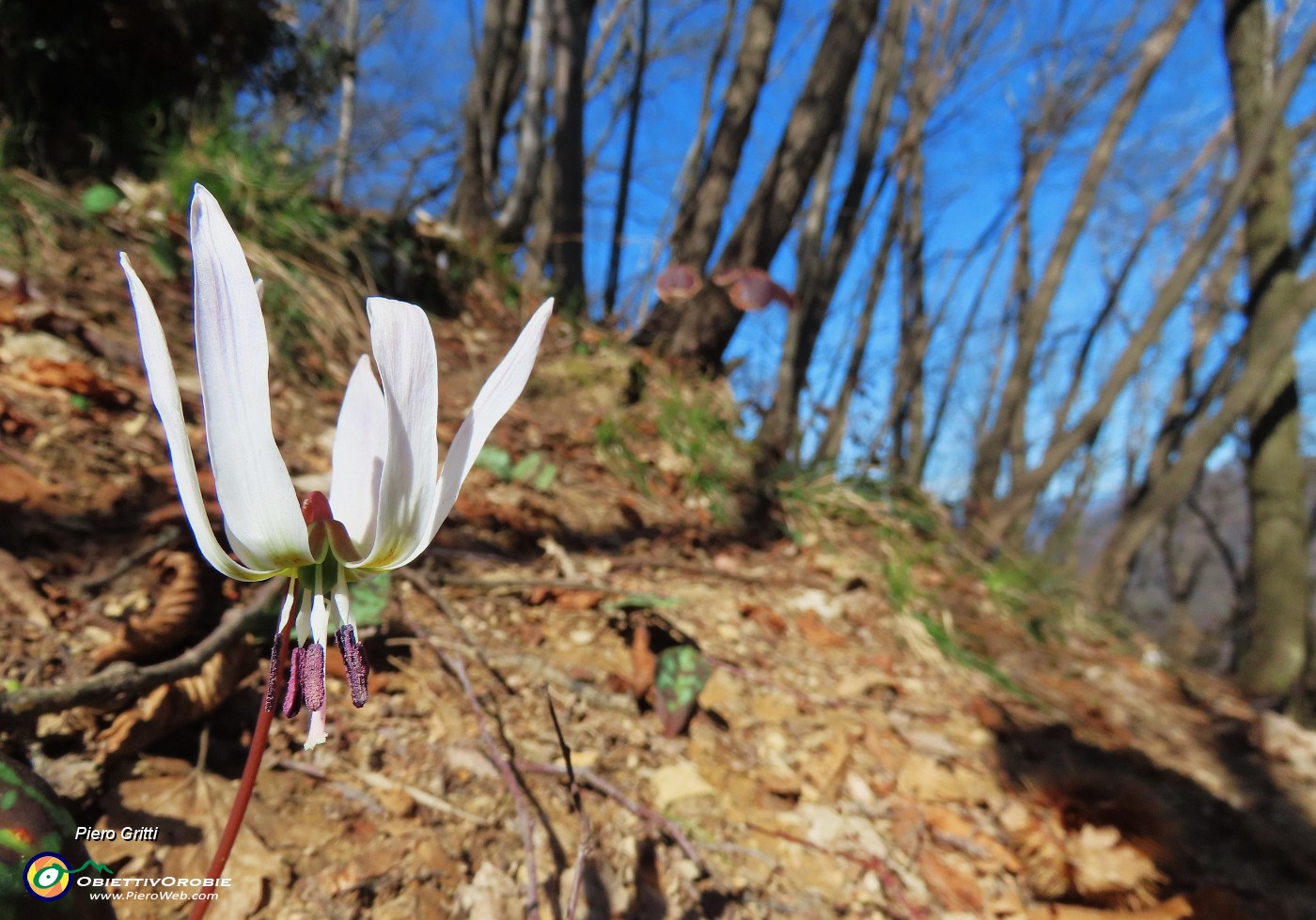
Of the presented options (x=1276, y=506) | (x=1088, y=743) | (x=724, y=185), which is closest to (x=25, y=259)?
(x=724, y=185)

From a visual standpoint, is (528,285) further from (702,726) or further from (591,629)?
(702,726)

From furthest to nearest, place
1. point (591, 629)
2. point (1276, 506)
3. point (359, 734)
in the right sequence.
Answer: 1. point (1276, 506)
2. point (591, 629)
3. point (359, 734)

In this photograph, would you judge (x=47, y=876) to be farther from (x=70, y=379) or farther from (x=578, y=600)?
(x=70, y=379)

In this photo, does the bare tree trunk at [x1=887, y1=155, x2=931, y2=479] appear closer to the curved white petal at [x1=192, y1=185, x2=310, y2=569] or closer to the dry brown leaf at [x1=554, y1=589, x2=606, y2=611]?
the dry brown leaf at [x1=554, y1=589, x2=606, y2=611]

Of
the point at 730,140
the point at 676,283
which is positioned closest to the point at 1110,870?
the point at 676,283

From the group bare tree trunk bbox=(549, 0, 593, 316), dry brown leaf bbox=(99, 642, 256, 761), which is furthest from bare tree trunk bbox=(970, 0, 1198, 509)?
dry brown leaf bbox=(99, 642, 256, 761)

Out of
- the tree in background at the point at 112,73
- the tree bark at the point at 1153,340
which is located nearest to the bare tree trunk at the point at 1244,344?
the tree bark at the point at 1153,340

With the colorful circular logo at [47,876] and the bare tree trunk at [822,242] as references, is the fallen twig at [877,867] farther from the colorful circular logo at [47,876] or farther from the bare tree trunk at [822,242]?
the bare tree trunk at [822,242]
